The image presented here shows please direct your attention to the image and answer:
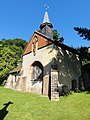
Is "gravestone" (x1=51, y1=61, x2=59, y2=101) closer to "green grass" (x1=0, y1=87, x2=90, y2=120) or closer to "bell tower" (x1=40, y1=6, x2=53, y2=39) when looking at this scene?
"green grass" (x1=0, y1=87, x2=90, y2=120)

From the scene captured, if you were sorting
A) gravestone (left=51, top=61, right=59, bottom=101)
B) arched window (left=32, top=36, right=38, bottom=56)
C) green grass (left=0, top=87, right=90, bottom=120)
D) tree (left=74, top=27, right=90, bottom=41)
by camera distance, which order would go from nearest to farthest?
green grass (left=0, top=87, right=90, bottom=120) → gravestone (left=51, top=61, right=59, bottom=101) → tree (left=74, top=27, right=90, bottom=41) → arched window (left=32, top=36, right=38, bottom=56)

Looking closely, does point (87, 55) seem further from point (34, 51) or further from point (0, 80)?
point (0, 80)

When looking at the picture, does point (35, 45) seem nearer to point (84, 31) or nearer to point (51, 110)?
point (84, 31)

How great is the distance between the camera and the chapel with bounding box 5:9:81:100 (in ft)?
61.4

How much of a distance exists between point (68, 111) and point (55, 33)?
29538mm

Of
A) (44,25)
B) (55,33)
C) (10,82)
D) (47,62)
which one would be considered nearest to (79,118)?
(47,62)

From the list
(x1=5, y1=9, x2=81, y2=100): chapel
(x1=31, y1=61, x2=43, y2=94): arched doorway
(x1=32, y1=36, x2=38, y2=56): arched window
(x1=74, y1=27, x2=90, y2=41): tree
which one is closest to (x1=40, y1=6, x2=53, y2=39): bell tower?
(x1=5, y1=9, x2=81, y2=100): chapel

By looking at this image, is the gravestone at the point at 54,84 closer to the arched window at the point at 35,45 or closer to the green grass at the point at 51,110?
the green grass at the point at 51,110

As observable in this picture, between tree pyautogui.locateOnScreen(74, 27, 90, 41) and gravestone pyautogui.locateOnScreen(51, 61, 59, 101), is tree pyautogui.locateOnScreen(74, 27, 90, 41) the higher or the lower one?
the higher one

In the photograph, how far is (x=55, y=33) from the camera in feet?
131

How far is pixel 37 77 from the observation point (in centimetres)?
2159

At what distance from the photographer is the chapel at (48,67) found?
18.7 meters

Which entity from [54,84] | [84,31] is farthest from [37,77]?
[84,31]

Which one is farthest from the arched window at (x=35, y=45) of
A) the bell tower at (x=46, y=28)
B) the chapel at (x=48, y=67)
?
the bell tower at (x=46, y=28)
